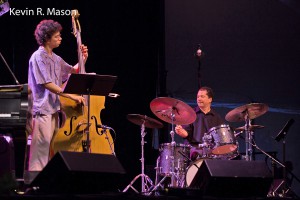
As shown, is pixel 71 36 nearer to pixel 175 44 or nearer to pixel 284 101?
pixel 175 44

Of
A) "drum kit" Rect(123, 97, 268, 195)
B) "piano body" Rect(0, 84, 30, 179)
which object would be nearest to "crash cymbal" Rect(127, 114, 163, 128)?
"drum kit" Rect(123, 97, 268, 195)

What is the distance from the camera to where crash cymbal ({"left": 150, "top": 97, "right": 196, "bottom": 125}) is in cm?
654

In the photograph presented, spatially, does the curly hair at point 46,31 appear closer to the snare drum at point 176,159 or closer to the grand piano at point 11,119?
the grand piano at point 11,119

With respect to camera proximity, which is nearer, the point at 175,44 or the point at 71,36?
the point at 71,36

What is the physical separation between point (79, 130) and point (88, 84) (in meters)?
0.65

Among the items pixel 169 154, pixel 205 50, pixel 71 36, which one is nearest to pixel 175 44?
pixel 205 50

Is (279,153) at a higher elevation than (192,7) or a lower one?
lower

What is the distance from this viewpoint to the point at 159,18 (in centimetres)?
799

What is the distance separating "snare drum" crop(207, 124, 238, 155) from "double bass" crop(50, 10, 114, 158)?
1.35 meters

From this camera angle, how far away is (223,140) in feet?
21.3

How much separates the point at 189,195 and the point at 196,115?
320cm

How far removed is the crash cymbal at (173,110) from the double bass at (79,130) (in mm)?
919

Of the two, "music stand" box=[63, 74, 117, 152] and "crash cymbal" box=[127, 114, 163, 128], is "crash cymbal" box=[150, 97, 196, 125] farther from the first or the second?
"music stand" box=[63, 74, 117, 152]

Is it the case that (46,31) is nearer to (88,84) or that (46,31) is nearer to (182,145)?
(88,84)
